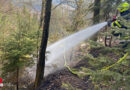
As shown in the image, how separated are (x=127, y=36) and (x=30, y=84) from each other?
5.47 m

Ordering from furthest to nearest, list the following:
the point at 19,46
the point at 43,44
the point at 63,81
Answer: the point at 63,81
the point at 43,44
the point at 19,46

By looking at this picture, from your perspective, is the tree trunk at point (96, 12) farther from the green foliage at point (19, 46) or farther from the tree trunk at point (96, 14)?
the green foliage at point (19, 46)

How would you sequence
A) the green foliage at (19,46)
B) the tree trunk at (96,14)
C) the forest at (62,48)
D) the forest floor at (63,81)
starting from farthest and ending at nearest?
the tree trunk at (96,14)
the forest floor at (63,81)
the green foliage at (19,46)
the forest at (62,48)

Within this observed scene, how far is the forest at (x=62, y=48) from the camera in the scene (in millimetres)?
2414

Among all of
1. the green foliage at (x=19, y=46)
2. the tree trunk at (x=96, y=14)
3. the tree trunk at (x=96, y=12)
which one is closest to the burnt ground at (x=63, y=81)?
the green foliage at (x=19, y=46)

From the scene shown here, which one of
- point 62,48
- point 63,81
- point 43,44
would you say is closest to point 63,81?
point 63,81

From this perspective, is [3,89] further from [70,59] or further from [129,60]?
[129,60]

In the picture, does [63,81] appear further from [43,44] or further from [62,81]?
[43,44]

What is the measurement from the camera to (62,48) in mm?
7883

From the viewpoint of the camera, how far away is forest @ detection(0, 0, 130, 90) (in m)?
2.41

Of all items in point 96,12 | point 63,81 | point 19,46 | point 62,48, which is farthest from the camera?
point 96,12

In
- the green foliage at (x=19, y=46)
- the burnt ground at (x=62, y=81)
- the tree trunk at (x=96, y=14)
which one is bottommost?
the burnt ground at (x=62, y=81)

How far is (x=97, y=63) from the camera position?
2.46 m

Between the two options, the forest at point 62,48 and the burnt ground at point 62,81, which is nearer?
the forest at point 62,48
